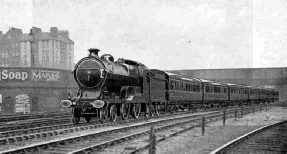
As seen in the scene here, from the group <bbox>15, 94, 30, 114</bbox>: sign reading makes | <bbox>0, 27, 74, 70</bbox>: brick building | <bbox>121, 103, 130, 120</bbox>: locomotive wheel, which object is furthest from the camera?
<bbox>0, 27, 74, 70</bbox>: brick building

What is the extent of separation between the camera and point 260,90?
1928 inches

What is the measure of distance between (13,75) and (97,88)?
23.8 metres

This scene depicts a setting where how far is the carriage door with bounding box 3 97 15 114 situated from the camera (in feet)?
119

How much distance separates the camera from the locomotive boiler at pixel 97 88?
15.2 meters

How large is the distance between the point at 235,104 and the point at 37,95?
21830 mm

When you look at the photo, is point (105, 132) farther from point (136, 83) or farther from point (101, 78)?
point (136, 83)

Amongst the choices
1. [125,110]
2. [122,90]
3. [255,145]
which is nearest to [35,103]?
[125,110]

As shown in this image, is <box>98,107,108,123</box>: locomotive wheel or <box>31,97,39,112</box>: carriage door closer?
<box>98,107,108,123</box>: locomotive wheel

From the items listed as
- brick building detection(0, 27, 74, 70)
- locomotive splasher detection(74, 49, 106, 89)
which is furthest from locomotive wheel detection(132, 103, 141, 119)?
brick building detection(0, 27, 74, 70)

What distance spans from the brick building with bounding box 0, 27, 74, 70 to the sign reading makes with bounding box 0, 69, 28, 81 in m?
34.3

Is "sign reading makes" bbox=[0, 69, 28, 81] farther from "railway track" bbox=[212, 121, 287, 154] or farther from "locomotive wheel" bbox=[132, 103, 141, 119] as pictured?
"railway track" bbox=[212, 121, 287, 154]

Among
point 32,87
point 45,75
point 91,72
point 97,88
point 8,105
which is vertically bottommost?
point 8,105

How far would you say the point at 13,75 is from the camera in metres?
36.8

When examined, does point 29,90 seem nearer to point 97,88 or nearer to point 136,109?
point 136,109
